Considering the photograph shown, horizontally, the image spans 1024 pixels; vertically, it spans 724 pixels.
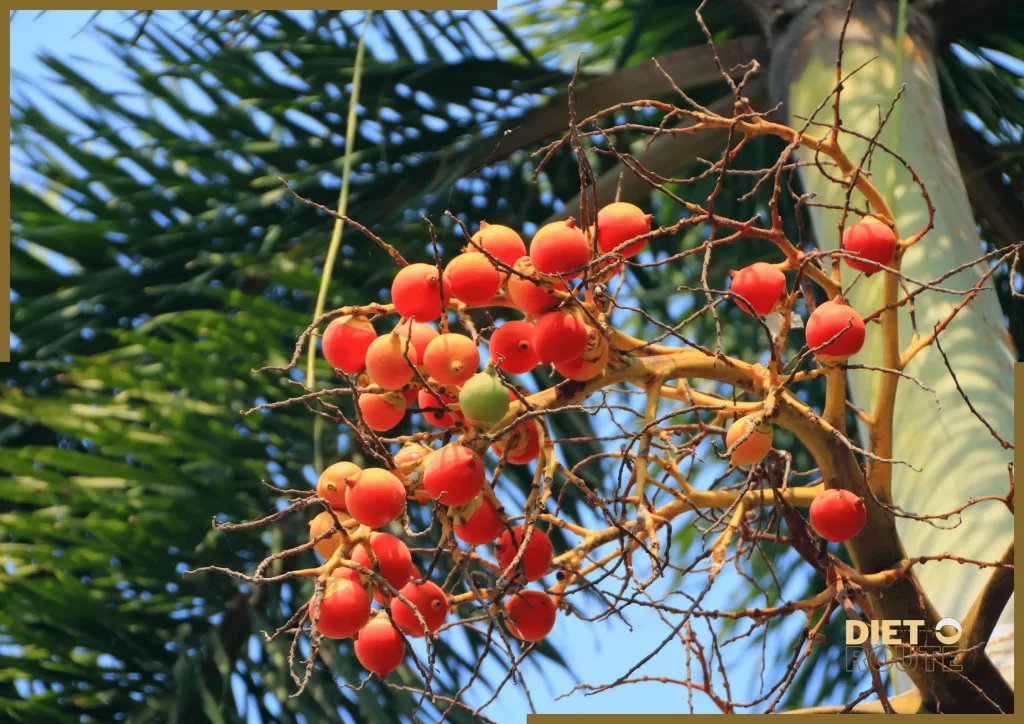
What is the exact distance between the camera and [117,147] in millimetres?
1986

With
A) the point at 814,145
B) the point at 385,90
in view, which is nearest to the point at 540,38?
the point at 385,90

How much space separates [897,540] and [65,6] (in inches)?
44.5

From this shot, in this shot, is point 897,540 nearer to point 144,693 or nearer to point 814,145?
point 814,145

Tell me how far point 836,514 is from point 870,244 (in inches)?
6.6

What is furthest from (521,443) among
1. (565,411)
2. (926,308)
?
(926,308)

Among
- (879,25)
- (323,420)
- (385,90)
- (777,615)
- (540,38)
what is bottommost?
(777,615)

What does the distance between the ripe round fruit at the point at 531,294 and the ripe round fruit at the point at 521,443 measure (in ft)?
0.22

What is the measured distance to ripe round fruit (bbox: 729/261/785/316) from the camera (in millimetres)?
703

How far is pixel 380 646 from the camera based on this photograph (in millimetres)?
666

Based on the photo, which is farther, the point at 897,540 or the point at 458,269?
the point at 897,540

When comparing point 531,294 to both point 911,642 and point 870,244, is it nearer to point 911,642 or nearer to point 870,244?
point 870,244

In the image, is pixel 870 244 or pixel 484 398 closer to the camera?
pixel 484 398

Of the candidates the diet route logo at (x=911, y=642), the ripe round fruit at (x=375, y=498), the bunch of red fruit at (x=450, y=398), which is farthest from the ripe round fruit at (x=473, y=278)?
the diet route logo at (x=911, y=642)

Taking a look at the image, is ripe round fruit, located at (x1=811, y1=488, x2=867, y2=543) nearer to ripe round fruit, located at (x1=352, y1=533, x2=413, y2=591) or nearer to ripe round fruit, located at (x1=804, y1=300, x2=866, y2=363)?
ripe round fruit, located at (x1=804, y1=300, x2=866, y2=363)
